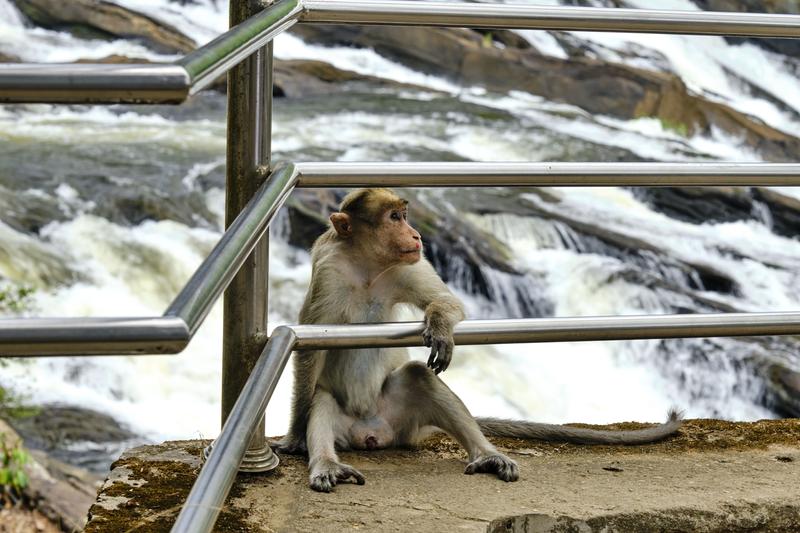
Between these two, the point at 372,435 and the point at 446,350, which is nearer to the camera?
the point at 446,350

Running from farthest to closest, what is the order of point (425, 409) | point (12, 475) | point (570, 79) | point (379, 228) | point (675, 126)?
point (570, 79)
point (675, 126)
point (12, 475)
point (379, 228)
point (425, 409)

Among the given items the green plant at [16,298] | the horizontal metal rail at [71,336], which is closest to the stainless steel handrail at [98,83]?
the horizontal metal rail at [71,336]

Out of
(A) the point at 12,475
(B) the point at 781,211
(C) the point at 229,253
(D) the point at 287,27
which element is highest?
(D) the point at 287,27

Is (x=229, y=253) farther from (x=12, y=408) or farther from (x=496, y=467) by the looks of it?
(x=12, y=408)

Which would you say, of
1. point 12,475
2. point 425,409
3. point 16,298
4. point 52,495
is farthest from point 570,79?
point 425,409

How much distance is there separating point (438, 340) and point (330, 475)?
0.38 metres

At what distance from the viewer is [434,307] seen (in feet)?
9.31

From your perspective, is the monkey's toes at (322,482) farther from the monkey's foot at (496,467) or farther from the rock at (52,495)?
the rock at (52,495)

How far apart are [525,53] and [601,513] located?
1331 cm

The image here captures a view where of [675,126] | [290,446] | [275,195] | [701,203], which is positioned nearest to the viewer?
[275,195]

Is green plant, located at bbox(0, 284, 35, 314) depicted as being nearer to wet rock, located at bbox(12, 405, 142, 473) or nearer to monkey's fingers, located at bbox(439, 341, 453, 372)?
wet rock, located at bbox(12, 405, 142, 473)

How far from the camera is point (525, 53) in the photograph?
1522 cm

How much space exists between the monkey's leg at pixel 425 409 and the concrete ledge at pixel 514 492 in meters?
0.06

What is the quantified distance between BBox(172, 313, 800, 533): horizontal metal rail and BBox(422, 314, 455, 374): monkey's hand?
0.05 meters
